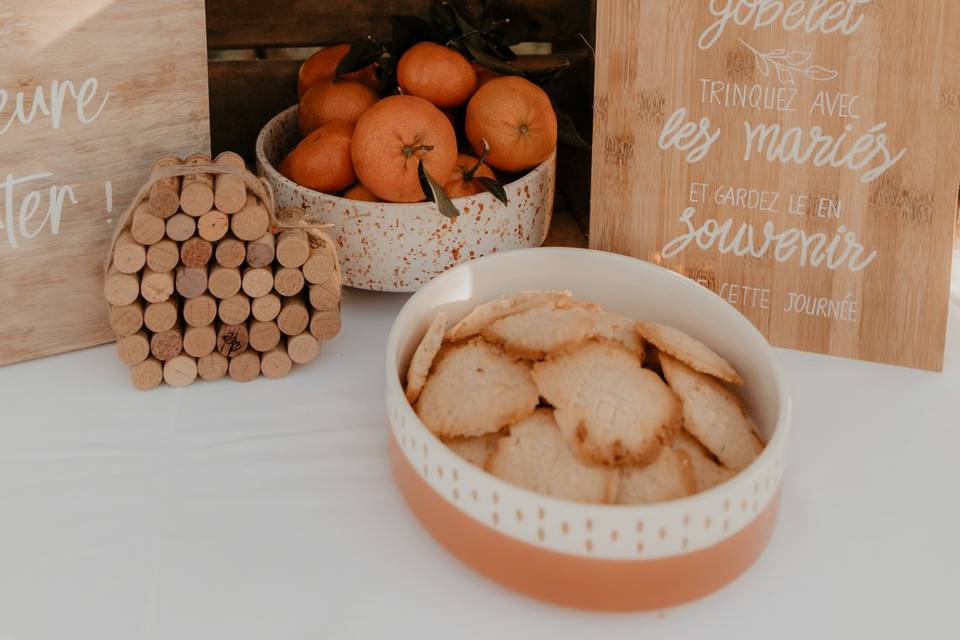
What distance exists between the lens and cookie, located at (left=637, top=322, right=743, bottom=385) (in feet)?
2.71

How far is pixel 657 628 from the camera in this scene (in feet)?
2.39

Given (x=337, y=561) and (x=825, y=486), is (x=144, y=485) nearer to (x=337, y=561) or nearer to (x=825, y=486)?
(x=337, y=561)

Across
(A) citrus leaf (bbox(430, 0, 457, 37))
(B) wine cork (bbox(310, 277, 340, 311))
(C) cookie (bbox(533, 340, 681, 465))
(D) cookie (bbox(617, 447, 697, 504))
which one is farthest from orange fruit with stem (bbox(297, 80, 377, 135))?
(D) cookie (bbox(617, 447, 697, 504))

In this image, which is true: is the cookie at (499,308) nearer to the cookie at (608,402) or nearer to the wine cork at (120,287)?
the cookie at (608,402)

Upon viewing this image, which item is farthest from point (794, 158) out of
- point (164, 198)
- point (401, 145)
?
point (164, 198)

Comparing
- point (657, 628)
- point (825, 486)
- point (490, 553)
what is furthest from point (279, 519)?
point (825, 486)

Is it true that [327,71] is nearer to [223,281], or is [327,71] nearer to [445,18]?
[445,18]

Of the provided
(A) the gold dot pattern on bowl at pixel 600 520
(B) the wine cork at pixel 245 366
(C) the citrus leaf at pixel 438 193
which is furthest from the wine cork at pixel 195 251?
(A) the gold dot pattern on bowl at pixel 600 520

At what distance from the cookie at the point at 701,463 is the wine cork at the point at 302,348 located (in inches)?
14.7

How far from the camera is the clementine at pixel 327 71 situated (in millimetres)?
1151

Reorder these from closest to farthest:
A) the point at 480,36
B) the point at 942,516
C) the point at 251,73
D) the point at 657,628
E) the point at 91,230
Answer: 1. the point at 657,628
2. the point at 942,516
3. the point at 91,230
4. the point at 480,36
5. the point at 251,73

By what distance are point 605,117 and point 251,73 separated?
50cm

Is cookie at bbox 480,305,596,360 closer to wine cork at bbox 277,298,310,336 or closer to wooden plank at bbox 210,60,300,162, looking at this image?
wine cork at bbox 277,298,310,336

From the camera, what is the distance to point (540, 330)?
848mm
